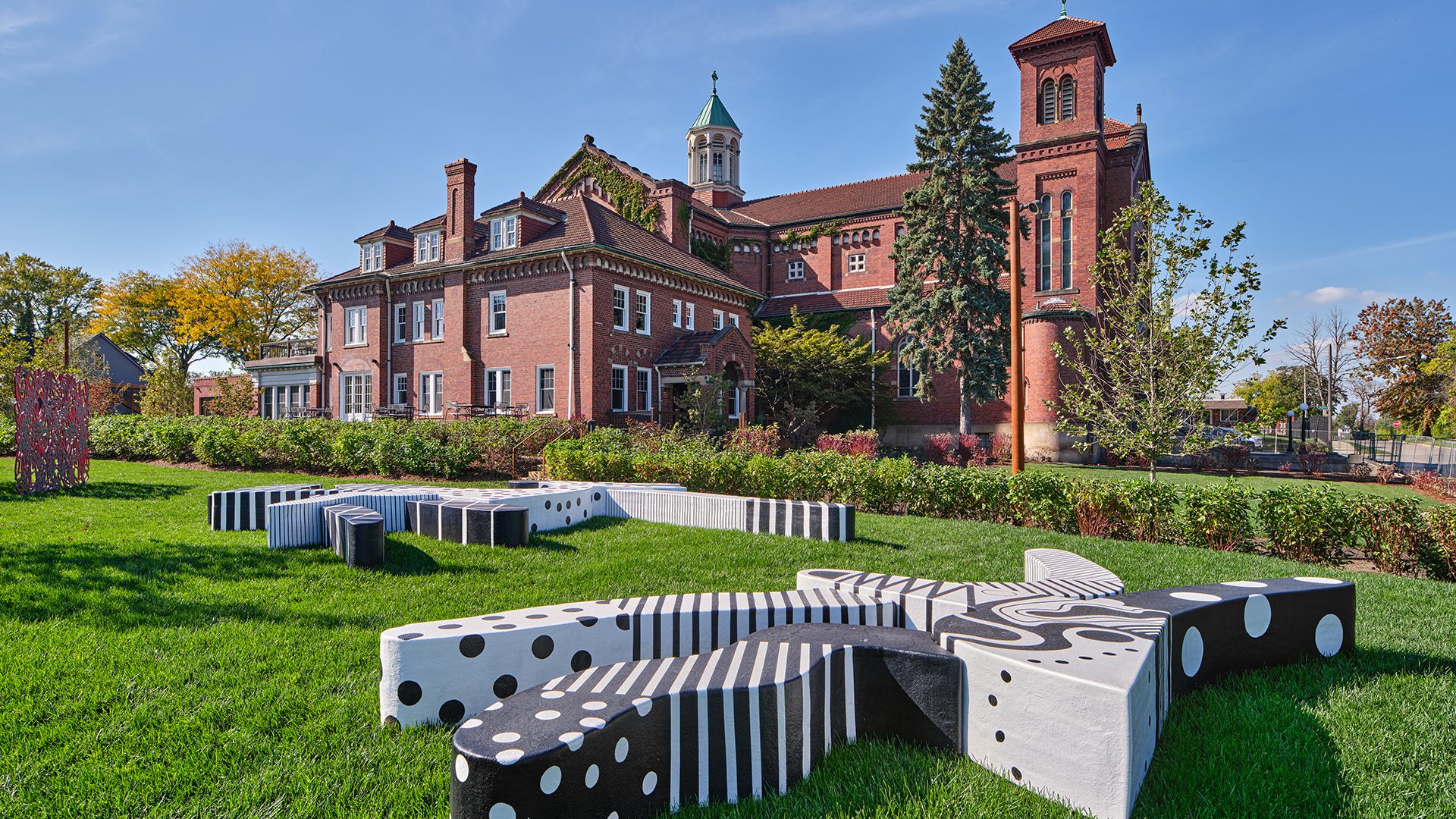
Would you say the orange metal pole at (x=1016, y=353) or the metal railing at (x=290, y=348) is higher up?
the metal railing at (x=290, y=348)

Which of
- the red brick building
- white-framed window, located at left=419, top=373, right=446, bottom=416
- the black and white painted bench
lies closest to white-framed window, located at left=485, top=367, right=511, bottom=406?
the red brick building

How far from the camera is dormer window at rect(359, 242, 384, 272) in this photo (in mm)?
30781

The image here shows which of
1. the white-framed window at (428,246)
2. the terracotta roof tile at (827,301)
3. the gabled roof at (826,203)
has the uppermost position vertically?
the gabled roof at (826,203)

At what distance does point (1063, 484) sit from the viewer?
10547 millimetres

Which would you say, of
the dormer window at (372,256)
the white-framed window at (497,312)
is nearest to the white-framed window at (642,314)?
the white-framed window at (497,312)

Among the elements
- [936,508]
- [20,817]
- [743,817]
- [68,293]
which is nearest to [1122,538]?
[936,508]

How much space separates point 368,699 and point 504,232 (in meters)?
25.6

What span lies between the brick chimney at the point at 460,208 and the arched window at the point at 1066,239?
24445 mm

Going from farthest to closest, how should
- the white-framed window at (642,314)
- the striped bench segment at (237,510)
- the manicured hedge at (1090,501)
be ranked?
1. the white-framed window at (642,314)
2. the striped bench segment at (237,510)
3. the manicured hedge at (1090,501)

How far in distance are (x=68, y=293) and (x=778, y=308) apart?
178 ft

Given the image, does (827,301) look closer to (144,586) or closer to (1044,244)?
(1044,244)

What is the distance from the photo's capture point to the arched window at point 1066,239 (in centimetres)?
3086

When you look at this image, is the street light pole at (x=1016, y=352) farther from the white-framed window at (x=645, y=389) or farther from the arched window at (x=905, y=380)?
the arched window at (x=905, y=380)

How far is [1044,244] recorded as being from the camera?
31.4 metres
